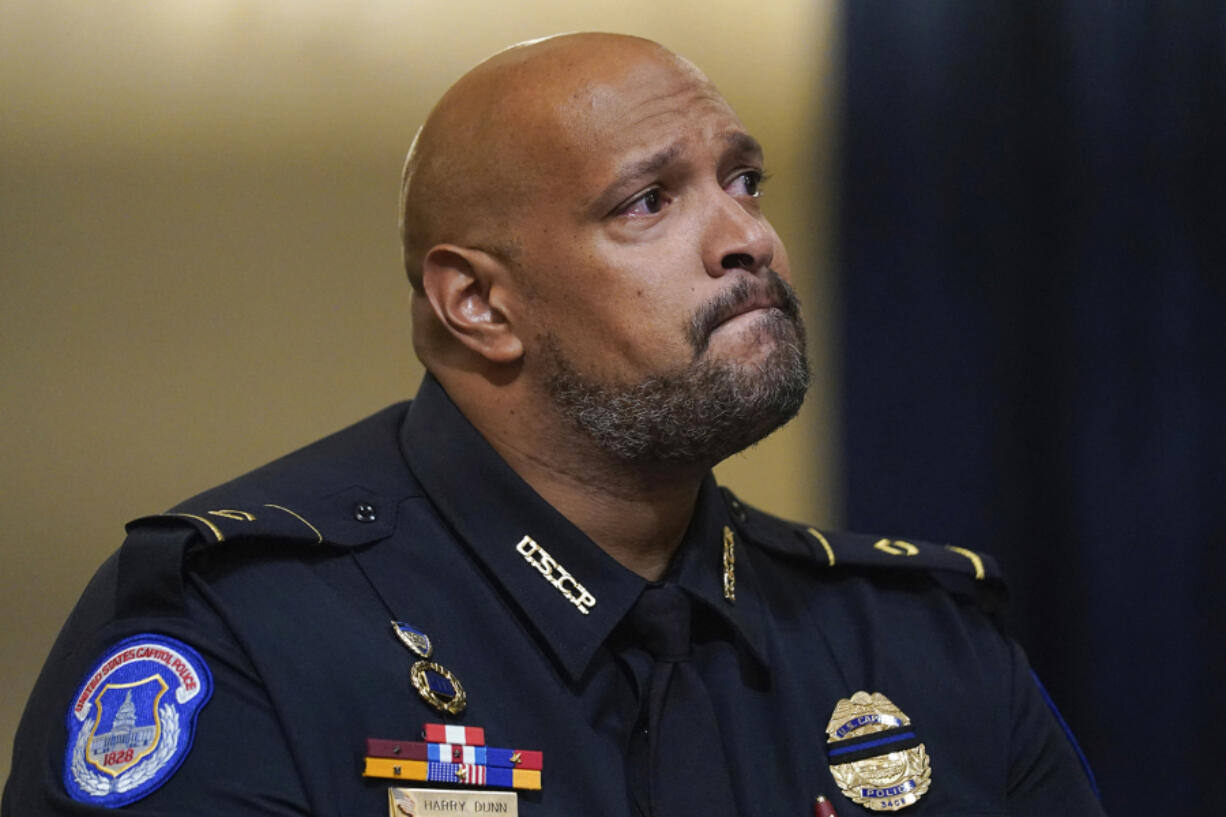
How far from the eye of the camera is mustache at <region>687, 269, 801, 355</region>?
4.64 ft

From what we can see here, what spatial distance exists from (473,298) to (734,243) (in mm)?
313

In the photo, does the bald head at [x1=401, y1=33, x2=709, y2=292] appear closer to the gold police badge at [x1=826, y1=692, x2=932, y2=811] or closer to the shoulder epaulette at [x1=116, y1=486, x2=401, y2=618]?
the shoulder epaulette at [x1=116, y1=486, x2=401, y2=618]

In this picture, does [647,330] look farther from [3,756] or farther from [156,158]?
[3,756]

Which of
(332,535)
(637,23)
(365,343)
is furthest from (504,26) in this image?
(332,535)

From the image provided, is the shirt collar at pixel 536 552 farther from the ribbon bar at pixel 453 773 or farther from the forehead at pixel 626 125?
the forehead at pixel 626 125

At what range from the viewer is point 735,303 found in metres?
1.43

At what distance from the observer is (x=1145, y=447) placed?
Answer: 7.89ft

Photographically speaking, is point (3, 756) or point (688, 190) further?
point (3, 756)

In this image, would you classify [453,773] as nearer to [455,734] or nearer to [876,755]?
[455,734]

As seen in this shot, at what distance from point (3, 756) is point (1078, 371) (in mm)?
1980

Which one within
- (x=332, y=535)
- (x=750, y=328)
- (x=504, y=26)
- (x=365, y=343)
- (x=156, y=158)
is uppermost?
(x=504, y=26)

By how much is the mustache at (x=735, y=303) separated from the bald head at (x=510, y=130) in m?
0.22

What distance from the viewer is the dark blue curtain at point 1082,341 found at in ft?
7.85

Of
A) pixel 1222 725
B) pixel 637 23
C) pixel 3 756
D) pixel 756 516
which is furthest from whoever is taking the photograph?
pixel 637 23
